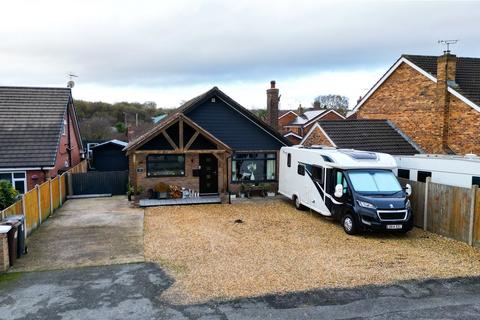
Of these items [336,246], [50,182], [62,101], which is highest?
[62,101]

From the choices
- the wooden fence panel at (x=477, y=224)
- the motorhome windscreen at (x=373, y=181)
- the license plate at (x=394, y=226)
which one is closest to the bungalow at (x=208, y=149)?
the motorhome windscreen at (x=373, y=181)

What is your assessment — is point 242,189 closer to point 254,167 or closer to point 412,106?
point 254,167

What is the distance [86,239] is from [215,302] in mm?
6096

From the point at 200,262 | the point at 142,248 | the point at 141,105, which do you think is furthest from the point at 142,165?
the point at 141,105

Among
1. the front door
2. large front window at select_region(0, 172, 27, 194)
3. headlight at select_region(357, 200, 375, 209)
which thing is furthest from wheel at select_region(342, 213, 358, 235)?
large front window at select_region(0, 172, 27, 194)

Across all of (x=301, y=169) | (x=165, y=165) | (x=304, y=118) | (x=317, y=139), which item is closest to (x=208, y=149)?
(x=165, y=165)

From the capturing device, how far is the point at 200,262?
990 cm

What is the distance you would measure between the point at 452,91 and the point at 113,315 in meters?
16.5

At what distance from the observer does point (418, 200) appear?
13.5m

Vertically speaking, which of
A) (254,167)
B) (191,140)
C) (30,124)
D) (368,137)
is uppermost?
(30,124)

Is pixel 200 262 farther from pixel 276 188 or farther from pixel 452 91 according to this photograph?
pixel 452 91

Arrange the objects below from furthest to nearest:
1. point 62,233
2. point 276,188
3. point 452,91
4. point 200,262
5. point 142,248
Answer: point 276,188
point 452,91
point 62,233
point 142,248
point 200,262

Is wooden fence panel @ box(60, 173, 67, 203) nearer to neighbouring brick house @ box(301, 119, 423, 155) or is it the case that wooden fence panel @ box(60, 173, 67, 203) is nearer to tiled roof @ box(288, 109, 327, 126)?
neighbouring brick house @ box(301, 119, 423, 155)

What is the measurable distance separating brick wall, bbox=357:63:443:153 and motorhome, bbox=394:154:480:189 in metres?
4.26
